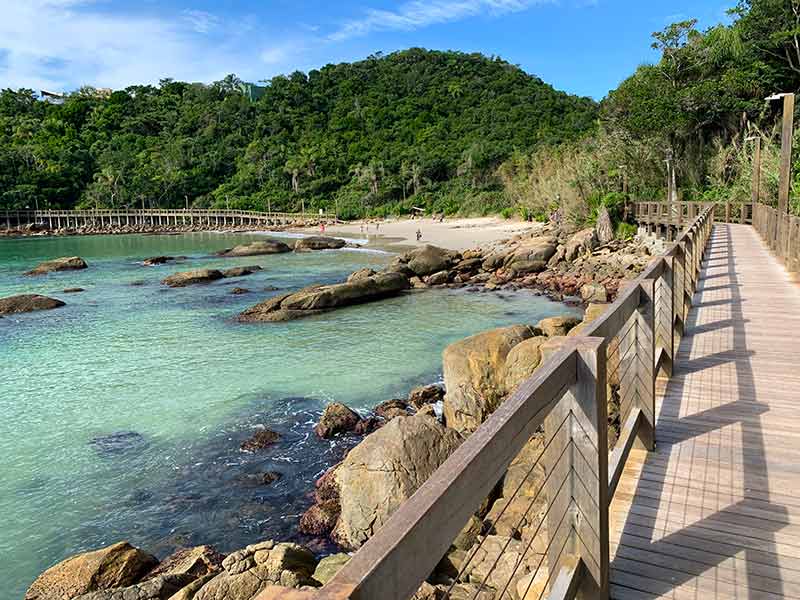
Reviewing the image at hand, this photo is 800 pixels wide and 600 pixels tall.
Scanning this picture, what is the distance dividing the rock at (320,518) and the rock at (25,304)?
22.3 metres

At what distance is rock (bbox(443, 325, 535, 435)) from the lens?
9289 mm

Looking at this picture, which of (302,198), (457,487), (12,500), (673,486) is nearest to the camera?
(457,487)

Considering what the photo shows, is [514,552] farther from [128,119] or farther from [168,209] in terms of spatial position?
[128,119]

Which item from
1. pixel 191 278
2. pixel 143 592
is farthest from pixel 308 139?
pixel 143 592

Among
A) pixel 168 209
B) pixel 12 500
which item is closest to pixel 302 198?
pixel 168 209

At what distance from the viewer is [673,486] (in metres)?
3.76

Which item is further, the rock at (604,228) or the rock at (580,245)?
the rock at (604,228)

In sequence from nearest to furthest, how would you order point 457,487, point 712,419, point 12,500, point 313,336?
point 457,487
point 712,419
point 12,500
point 313,336

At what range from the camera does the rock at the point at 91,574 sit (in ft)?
19.9

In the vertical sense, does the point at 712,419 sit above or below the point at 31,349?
above

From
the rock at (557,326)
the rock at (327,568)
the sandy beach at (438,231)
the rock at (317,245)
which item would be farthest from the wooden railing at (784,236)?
the rock at (317,245)

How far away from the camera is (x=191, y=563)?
6.41 metres

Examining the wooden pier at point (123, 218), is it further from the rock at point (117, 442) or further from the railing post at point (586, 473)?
the railing post at point (586, 473)

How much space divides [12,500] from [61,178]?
97.2 metres
